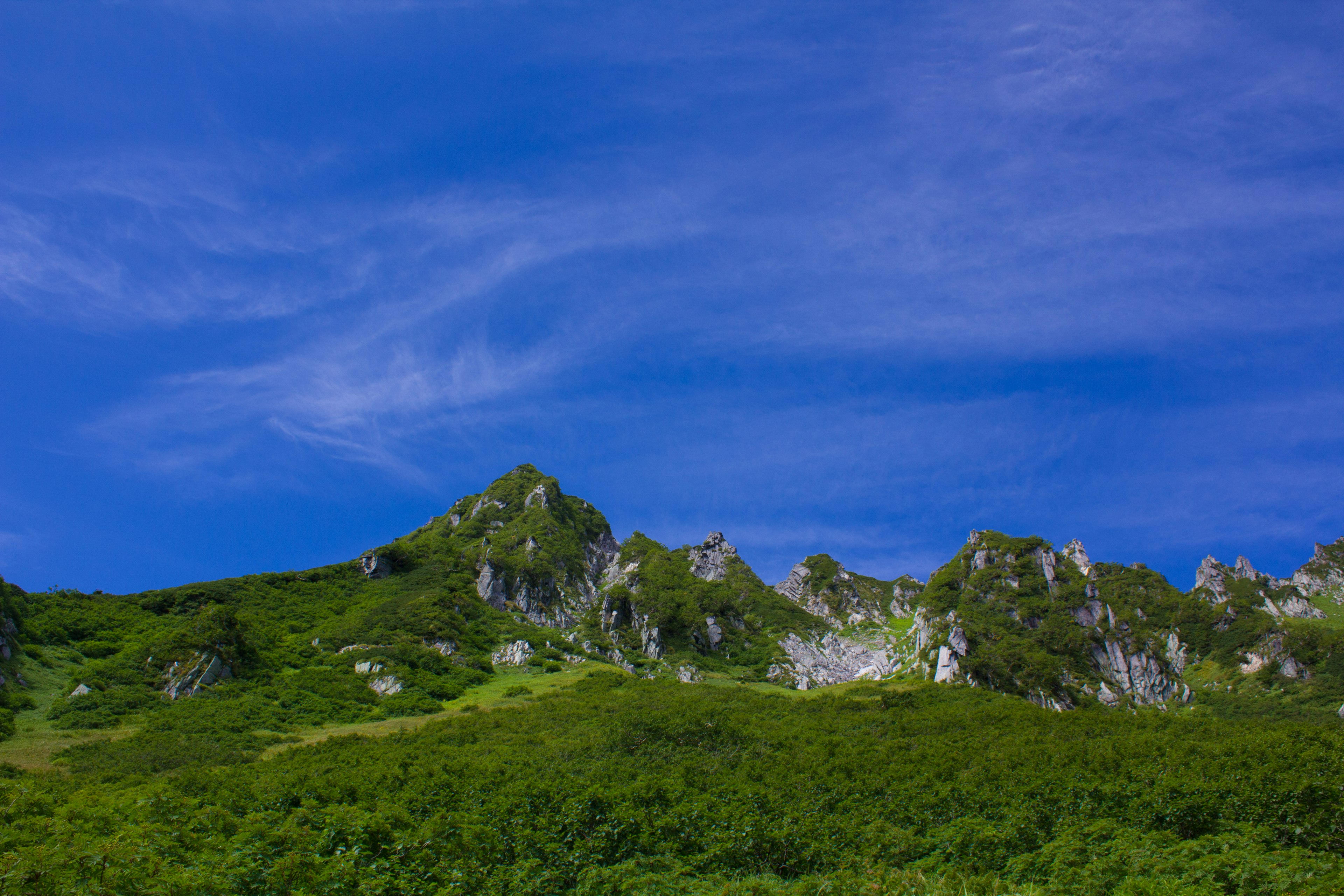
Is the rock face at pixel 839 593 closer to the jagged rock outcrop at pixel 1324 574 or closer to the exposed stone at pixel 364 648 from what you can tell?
the jagged rock outcrop at pixel 1324 574

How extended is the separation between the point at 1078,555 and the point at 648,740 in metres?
138

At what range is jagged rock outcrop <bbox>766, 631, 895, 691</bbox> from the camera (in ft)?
326

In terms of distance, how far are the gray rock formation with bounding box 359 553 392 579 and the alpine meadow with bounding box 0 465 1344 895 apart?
0.36m

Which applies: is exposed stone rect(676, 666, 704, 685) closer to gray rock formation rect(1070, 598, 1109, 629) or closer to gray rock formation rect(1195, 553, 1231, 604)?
gray rock formation rect(1070, 598, 1109, 629)

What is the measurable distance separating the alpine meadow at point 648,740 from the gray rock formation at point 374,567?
1.19 ft

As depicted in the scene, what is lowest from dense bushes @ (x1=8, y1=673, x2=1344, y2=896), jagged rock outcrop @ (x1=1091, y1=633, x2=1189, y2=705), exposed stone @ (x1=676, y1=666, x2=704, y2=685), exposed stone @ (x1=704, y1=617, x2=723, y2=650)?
dense bushes @ (x1=8, y1=673, x2=1344, y2=896)

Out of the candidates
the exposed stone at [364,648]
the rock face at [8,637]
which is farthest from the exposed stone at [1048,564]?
the rock face at [8,637]

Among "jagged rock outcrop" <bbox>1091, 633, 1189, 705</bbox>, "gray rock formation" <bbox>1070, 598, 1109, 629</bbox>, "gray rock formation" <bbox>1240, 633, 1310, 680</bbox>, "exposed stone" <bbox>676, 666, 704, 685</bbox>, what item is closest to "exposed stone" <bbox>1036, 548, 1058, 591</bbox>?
"gray rock formation" <bbox>1070, 598, 1109, 629</bbox>

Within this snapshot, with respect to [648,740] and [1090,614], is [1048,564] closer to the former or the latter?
[1090,614]

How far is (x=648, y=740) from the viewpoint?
1827 inches

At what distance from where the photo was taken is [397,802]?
29.2 meters

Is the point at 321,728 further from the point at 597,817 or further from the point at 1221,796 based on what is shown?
the point at 1221,796

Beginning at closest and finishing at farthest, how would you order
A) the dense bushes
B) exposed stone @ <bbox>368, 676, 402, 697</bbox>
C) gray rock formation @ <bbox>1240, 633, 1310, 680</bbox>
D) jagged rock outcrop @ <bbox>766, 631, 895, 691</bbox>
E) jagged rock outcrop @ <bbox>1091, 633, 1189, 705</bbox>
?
the dense bushes → exposed stone @ <bbox>368, 676, 402, 697</bbox> → jagged rock outcrop @ <bbox>1091, 633, 1189, 705</bbox> → gray rock formation @ <bbox>1240, 633, 1310, 680</bbox> → jagged rock outcrop @ <bbox>766, 631, 895, 691</bbox>

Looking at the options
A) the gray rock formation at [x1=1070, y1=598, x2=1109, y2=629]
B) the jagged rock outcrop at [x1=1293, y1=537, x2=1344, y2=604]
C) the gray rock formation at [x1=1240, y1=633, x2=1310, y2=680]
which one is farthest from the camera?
the jagged rock outcrop at [x1=1293, y1=537, x2=1344, y2=604]
